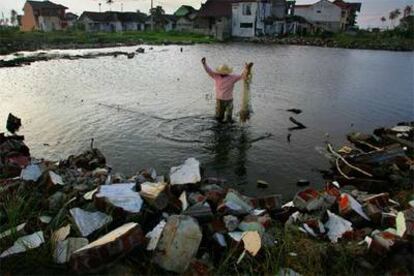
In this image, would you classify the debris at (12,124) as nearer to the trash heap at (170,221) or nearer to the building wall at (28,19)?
the trash heap at (170,221)

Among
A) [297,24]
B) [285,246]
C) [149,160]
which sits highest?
[297,24]

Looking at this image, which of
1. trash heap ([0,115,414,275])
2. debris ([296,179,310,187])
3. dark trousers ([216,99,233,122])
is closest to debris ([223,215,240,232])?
trash heap ([0,115,414,275])

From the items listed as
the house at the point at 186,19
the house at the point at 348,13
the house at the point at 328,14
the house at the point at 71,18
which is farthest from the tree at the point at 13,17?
the house at the point at 348,13

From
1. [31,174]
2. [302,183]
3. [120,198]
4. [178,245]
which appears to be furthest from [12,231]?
[302,183]

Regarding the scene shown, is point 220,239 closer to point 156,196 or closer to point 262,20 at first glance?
point 156,196

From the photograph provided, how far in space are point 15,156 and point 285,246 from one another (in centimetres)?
838

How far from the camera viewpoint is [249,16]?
254 ft

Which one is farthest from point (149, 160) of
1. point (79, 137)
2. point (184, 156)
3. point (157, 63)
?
point (157, 63)

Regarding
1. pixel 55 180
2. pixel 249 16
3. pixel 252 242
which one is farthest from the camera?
pixel 249 16

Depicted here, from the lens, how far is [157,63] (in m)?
38.4

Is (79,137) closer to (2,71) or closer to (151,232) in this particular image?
(151,232)

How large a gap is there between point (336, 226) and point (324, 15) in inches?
3298

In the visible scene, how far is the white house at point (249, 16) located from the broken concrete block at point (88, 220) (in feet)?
249

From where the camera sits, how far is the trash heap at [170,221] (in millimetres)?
5023
